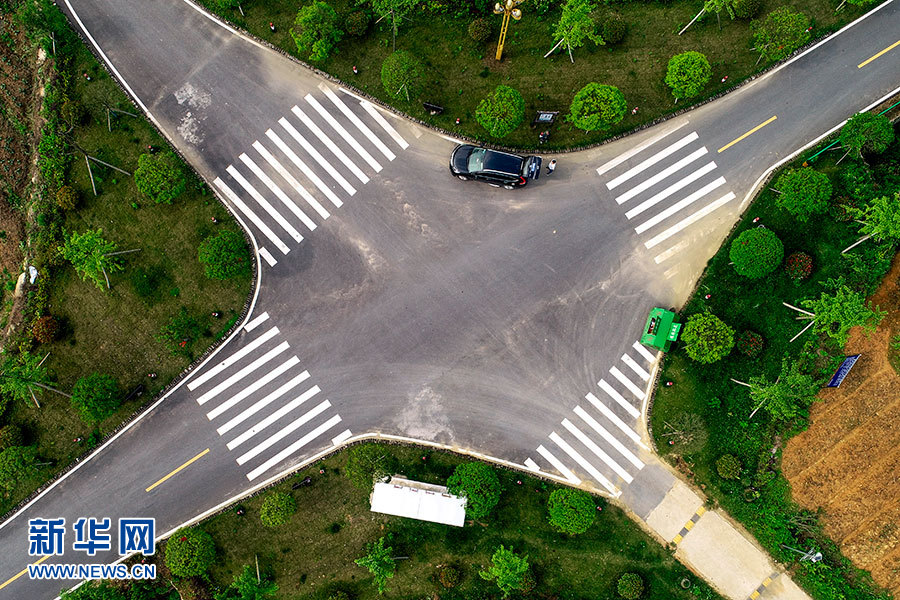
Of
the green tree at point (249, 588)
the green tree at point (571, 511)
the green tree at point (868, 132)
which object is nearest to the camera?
the green tree at point (571, 511)

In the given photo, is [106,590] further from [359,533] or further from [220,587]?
[359,533]

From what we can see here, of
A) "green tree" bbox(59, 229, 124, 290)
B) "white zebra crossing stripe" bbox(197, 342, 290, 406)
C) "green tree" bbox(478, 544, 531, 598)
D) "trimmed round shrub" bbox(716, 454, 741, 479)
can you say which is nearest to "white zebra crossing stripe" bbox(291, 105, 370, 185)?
"white zebra crossing stripe" bbox(197, 342, 290, 406)

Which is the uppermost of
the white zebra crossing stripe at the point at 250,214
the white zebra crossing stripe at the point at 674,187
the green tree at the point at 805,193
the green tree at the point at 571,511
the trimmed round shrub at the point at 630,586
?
the white zebra crossing stripe at the point at 250,214

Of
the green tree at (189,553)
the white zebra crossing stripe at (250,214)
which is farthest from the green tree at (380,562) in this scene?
the white zebra crossing stripe at (250,214)

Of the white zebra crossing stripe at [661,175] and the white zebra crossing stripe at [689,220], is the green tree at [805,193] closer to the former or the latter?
the white zebra crossing stripe at [689,220]

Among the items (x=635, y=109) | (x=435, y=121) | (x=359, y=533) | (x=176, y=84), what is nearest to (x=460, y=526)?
(x=359, y=533)

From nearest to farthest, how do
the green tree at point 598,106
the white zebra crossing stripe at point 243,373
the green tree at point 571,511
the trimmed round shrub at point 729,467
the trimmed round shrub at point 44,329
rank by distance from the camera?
1. the green tree at point 571,511
2. the green tree at point 598,106
3. the trimmed round shrub at point 729,467
4. the trimmed round shrub at point 44,329
5. the white zebra crossing stripe at point 243,373
